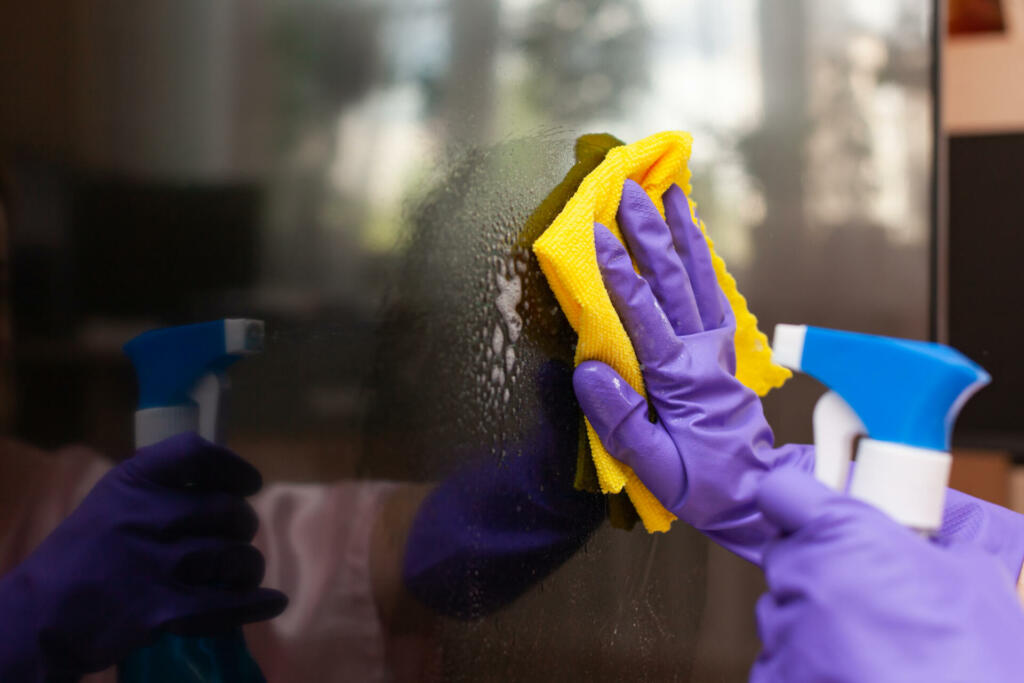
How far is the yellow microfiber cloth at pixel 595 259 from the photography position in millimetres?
437

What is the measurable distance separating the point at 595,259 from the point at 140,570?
0.28m

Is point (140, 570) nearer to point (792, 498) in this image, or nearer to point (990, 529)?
point (792, 498)

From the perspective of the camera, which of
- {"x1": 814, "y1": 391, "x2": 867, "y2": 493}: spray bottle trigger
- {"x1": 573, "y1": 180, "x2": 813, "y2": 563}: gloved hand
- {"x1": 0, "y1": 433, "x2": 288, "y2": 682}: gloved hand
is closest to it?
{"x1": 0, "y1": 433, "x2": 288, "y2": 682}: gloved hand

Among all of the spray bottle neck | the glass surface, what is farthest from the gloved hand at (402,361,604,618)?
the spray bottle neck

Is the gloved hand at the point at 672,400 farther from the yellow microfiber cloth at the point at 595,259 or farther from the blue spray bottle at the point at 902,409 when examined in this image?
the blue spray bottle at the point at 902,409

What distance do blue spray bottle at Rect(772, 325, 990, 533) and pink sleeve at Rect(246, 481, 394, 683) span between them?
218 mm

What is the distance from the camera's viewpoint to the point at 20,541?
0.77 ft

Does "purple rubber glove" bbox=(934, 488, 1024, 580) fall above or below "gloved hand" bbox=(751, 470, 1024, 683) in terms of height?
below

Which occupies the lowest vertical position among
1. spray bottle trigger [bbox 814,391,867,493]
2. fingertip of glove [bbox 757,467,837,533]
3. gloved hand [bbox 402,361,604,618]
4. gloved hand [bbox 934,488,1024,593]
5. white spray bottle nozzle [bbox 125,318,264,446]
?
gloved hand [bbox 934,488,1024,593]

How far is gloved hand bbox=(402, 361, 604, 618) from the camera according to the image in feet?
1.34

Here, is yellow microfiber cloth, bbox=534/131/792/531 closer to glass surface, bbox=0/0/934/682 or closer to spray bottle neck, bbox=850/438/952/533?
glass surface, bbox=0/0/934/682

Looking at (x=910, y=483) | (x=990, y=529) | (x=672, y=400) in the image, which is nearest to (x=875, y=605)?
(x=910, y=483)

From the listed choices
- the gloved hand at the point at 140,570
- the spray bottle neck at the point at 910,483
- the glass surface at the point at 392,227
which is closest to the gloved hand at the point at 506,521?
the glass surface at the point at 392,227

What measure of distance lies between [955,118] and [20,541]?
1.63 meters
